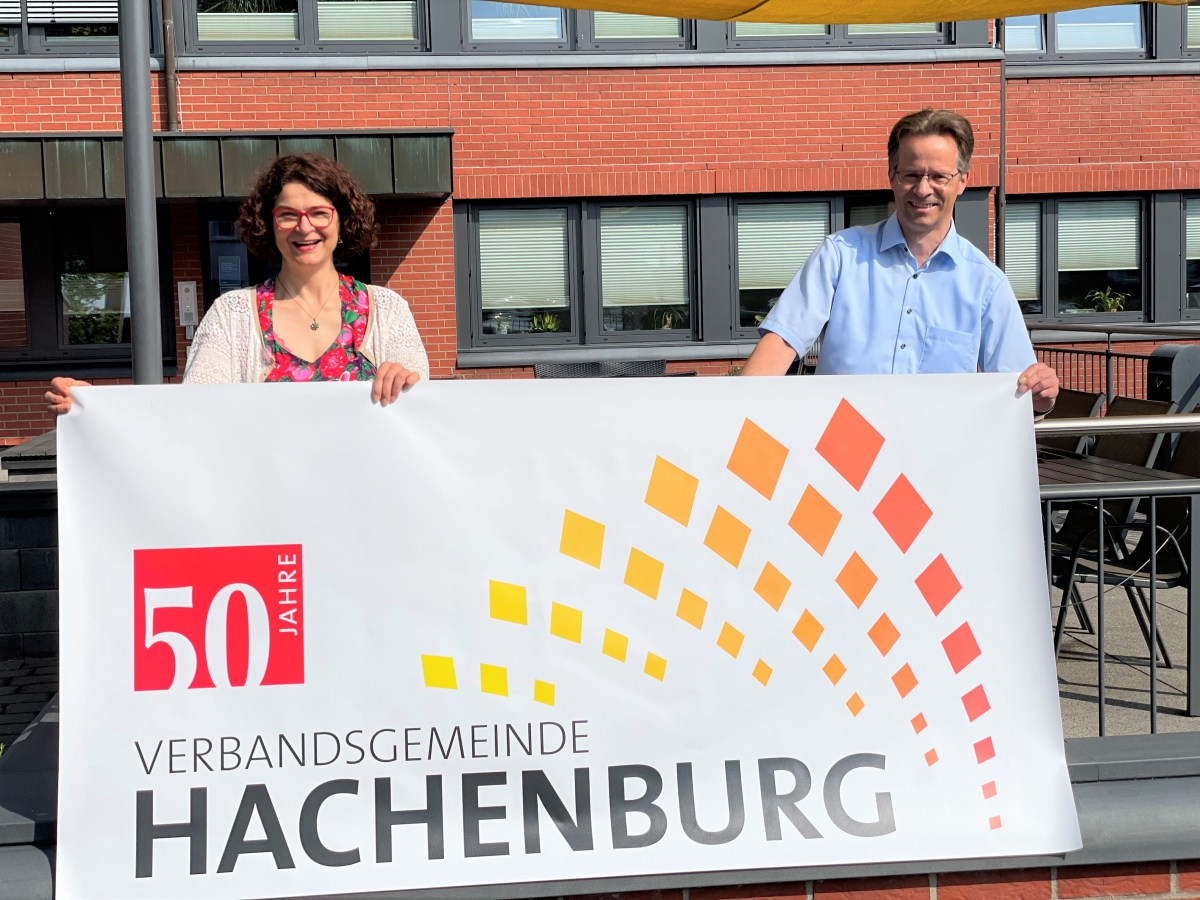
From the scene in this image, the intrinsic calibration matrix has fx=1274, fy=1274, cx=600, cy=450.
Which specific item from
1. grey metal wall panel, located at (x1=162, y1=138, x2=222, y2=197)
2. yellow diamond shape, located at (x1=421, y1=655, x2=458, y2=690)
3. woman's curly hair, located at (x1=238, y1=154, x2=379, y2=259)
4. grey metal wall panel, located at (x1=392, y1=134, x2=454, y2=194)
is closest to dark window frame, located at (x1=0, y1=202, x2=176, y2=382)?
grey metal wall panel, located at (x1=162, y1=138, x2=222, y2=197)

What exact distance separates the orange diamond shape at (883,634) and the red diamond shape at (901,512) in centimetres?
18

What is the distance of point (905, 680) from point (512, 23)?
1157 centimetres

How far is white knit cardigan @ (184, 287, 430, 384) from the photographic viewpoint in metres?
3.12

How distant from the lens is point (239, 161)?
1166 cm

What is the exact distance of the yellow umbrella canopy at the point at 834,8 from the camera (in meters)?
5.16

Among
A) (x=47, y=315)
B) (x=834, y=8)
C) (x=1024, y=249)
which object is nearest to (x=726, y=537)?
(x=834, y=8)

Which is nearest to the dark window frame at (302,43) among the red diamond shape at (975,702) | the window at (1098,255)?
the window at (1098,255)

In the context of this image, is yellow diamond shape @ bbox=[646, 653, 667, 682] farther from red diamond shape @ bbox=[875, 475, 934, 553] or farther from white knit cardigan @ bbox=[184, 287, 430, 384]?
white knit cardigan @ bbox=[184, 287, 430, 384]

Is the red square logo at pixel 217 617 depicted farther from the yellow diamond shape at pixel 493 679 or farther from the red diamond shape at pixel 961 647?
the red diamond shape at pixel 961 647

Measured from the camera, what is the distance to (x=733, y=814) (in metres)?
2.96

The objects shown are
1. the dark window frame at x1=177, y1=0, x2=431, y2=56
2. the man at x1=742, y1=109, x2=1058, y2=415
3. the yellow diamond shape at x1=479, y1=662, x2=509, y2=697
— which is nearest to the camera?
the yellow diamond shape at x1=479, y1=662, x2=509, y2=697

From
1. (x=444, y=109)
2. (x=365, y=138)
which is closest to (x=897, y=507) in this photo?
(x=365, y=138)

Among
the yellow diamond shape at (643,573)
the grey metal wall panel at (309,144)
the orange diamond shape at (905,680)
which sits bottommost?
the orange diamond shape at (905,680)

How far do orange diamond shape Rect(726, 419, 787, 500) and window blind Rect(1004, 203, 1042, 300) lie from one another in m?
12.6
